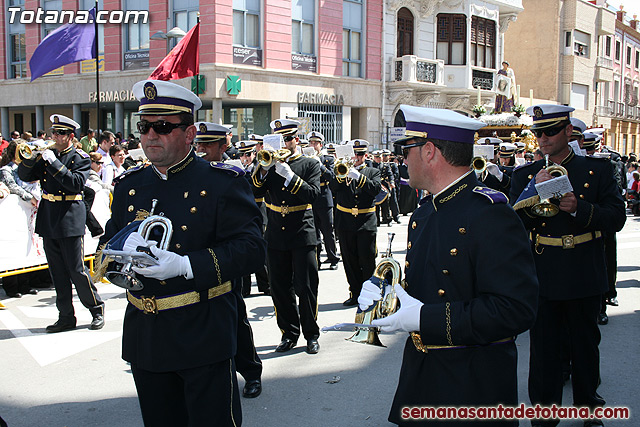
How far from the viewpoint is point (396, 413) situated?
286 centimetres

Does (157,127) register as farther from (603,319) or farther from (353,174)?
(603,319)

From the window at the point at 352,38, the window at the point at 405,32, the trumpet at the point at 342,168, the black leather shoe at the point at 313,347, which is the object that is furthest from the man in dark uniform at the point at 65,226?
the window at the point at 405,32

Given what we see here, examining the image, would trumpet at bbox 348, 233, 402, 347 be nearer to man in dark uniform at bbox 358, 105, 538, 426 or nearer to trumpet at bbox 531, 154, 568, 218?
man in dark uniform at bbox 358, 105, 538, 426

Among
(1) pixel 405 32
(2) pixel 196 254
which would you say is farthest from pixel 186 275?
(1) pixel 405 32

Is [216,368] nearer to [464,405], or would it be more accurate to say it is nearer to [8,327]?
[464,405]

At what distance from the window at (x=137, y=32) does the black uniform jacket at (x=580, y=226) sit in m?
21.2

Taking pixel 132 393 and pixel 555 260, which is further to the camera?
pixel 132 393

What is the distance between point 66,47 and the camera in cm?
1625

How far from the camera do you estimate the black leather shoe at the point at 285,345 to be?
6383mm

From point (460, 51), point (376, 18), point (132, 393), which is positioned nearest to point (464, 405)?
point (132, 393)

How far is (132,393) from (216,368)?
2.41 metres

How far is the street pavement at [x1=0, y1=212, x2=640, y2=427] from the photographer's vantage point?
487 centimetres

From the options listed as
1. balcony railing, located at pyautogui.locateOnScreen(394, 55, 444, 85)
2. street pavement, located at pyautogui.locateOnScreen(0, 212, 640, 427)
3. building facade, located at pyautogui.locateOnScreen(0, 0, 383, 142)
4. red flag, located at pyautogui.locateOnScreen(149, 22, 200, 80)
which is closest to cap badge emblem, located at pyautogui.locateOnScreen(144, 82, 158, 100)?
street pavement, located at pyautogui.locateOnScreen(0, 212, 640, 427)

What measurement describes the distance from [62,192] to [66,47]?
1056cm
